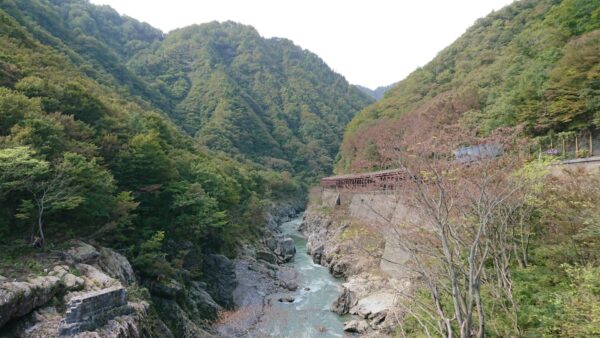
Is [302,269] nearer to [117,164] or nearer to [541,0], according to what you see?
[117,164]

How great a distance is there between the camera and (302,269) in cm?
2802

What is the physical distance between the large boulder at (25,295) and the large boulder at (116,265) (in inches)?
95.9

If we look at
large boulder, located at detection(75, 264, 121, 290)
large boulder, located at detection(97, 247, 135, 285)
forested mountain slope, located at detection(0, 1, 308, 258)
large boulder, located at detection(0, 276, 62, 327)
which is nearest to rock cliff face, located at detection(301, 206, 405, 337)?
large boulder, located at detection(75, 264, 121, 290)

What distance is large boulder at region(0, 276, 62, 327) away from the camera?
27.6ft

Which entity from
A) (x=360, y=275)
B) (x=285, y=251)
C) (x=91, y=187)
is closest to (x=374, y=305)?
(x=360, y=275)

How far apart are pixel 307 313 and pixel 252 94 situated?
338ft

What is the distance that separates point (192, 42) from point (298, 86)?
4147 centimetres

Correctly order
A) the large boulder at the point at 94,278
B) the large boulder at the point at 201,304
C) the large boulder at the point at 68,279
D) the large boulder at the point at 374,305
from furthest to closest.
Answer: the large boulder at the point at 374,305
the large boulder at the point at 201,304
the large boulder at the point at 94,278
the large boulder at the point at 68,279

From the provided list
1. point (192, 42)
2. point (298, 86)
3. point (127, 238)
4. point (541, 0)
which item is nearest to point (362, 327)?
point (127, 238)

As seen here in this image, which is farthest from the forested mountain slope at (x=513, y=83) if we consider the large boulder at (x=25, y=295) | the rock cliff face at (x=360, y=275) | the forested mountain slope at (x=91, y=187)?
the forested mountain slope at (x=91, y=187)

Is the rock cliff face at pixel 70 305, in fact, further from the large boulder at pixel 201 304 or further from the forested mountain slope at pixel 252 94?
the forested mountain slope at pixel 252 94

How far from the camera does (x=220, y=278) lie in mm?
21250

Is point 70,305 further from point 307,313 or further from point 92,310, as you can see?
point 307,313

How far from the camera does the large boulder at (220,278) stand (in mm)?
19578
